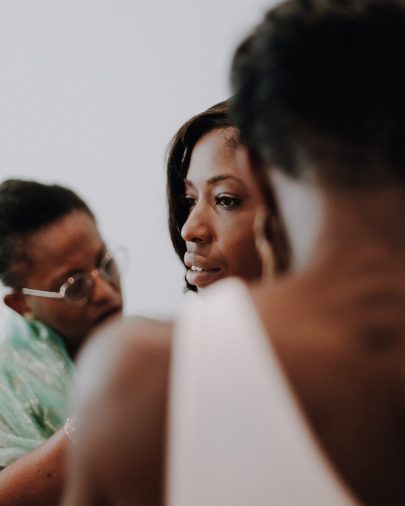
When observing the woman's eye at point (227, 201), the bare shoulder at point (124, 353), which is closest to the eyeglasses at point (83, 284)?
the woman's eye at point (227, 201)

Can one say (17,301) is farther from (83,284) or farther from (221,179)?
(221,179)

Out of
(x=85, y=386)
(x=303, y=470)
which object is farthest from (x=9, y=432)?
(x=303, y=470)

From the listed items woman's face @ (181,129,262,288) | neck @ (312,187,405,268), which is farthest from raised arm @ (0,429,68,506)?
neck @ (312,187,405,268)

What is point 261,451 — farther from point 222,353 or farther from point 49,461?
point 49,461

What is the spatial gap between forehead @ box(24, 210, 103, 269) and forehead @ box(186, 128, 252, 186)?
292mm

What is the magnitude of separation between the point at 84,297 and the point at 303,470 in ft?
2.53

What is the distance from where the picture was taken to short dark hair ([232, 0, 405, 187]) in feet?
1.86

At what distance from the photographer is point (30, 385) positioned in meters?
1.28

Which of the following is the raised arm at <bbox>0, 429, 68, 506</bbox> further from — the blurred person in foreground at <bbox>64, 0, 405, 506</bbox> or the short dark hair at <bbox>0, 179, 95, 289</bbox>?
the blurred person in foreground at <bbox>64, 0, 405, 506</bbox>

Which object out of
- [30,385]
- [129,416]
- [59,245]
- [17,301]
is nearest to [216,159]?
[59,245]

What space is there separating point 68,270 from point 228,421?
2.37 ft

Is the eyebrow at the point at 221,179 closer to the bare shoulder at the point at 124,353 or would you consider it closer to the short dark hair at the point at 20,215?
the short dark hair at the point at 20,215

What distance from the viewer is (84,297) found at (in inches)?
49.0

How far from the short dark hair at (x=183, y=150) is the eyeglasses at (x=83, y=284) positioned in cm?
29
